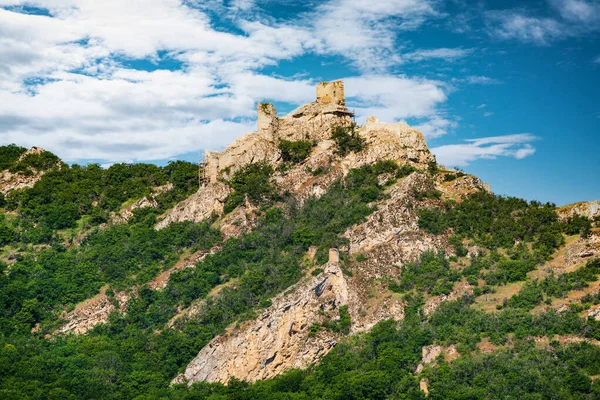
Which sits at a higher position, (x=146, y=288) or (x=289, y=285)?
(x=289, y=285)

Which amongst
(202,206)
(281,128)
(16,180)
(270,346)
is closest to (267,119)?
(281,128)

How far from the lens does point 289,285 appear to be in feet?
281

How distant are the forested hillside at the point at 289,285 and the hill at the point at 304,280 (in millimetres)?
187

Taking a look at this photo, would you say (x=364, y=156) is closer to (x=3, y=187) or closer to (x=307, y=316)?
(x=307, y=316)

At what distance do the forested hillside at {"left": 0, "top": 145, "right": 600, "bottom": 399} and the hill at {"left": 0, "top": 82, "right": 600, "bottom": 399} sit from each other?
19 centimetres

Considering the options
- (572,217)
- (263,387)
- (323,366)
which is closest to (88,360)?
(263,387)

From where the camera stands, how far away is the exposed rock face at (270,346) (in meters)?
80.4

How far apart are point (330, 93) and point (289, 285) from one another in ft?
91.4

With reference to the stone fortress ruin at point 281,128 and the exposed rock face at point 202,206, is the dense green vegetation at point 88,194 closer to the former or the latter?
the exposed rock face at point 202,206

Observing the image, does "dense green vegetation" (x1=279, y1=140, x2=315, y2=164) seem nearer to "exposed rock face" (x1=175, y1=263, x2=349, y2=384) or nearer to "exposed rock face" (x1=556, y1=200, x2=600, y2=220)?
"exposed rock face" (x1=175, y1=263, x2=349, y2=384)

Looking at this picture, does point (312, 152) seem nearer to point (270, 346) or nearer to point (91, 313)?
point (270, 346)

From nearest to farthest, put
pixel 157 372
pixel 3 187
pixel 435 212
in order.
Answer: pixel 157 372, pixel 435 212, pixel 3 187

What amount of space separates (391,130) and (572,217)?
74.1ft

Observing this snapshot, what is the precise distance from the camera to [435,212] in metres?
89.3
